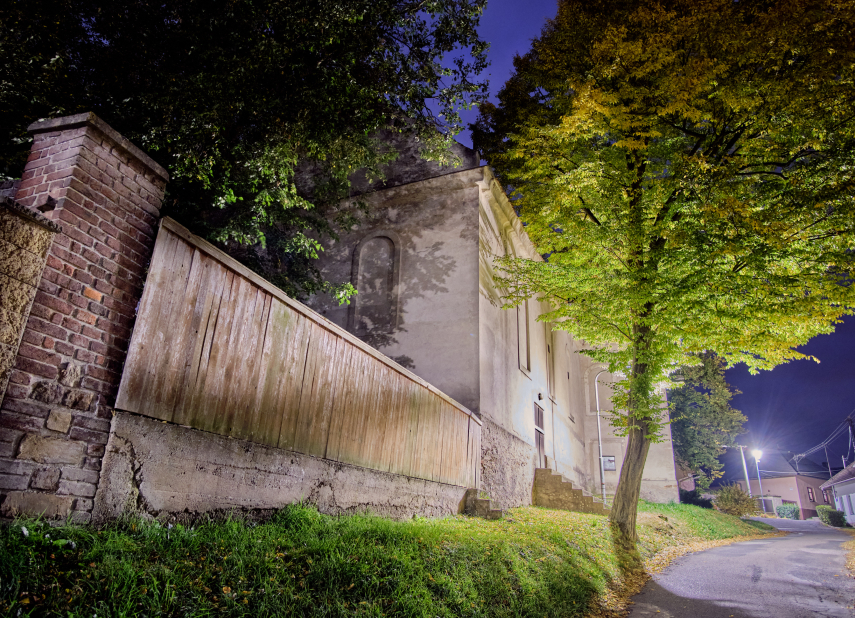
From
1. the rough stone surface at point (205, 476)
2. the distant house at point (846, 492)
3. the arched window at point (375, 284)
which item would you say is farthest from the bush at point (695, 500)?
the rough stone surface at point (205, 476)

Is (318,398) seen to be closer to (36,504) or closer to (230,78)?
(36,504)

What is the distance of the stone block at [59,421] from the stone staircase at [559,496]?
50.4ft

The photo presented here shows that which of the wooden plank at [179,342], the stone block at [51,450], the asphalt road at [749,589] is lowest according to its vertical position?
the asphalt road at [749,589]

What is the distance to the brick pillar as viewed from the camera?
131 inches

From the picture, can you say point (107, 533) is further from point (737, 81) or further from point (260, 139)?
point (737, 81)

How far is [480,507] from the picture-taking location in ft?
36.9

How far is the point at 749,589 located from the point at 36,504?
924 centimetres

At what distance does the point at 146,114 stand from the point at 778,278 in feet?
39.2

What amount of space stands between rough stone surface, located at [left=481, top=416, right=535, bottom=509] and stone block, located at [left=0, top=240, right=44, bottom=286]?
35.3 ft

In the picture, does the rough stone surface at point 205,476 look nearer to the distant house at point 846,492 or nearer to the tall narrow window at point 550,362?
the tall narrow window at point 550,362

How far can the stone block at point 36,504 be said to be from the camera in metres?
3.16

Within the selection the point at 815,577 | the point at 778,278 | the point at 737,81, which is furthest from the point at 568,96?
the point at 815,577

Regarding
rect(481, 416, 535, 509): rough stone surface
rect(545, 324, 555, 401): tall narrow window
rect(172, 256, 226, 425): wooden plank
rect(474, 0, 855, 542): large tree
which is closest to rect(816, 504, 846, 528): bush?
rect(545, 324, 555, 401): tall narrow window

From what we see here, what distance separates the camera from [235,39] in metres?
7.67
